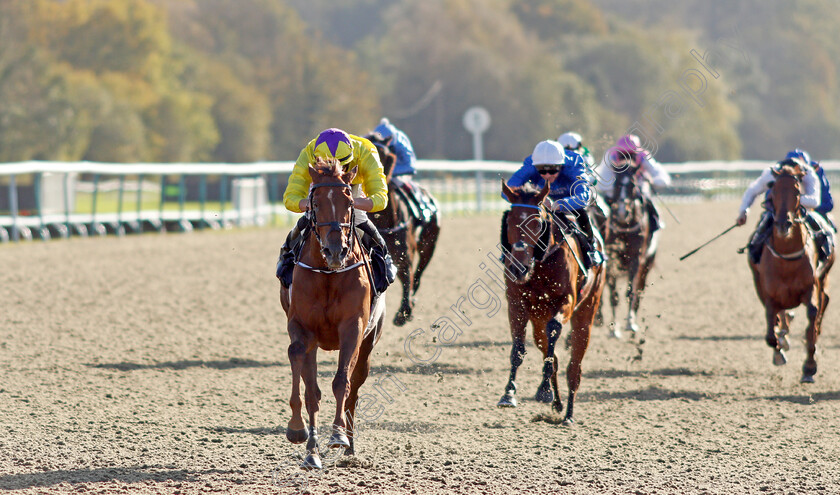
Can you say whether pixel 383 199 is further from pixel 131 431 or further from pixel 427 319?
pixel 427 319

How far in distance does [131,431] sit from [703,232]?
1541cm

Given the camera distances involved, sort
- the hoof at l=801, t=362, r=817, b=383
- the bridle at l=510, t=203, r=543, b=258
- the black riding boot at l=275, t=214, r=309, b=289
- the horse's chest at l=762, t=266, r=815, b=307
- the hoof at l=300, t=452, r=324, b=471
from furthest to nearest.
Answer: the horse's chest at l=762, t=266, r=815, b=307 < the hoof at l=801, t=362, r=817, b=383 < the bridle at l=510, t=203, r=543, b=258 < the black riding boot at l=275, t=214, r=309, b=289 < the hoof at l=300, t=452, r=324, b=471

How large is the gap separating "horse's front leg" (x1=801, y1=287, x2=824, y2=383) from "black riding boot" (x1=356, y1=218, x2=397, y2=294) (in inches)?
150

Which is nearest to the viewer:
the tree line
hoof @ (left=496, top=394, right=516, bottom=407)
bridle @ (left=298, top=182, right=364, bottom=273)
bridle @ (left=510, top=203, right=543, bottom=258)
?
bridle @ (left=298, top=182, right=364, bottom=273)

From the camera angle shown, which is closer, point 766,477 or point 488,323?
point 766,477

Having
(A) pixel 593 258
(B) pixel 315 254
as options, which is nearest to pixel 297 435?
(B) pixel 315 254

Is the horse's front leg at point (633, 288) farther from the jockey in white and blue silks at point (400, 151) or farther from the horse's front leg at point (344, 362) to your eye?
the horse's front leg at point (344, 362)

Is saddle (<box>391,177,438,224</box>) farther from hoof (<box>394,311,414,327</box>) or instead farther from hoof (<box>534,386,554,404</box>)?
hoof (<box>534,386,554,404</box>)

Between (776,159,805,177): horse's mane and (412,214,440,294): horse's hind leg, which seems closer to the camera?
(776,159,805,177): horse's mane

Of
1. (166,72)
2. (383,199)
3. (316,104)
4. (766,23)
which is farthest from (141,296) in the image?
(766,23)

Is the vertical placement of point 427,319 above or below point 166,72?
below

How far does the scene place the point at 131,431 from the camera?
6148mm

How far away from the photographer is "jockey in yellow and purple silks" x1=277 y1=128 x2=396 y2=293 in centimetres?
535

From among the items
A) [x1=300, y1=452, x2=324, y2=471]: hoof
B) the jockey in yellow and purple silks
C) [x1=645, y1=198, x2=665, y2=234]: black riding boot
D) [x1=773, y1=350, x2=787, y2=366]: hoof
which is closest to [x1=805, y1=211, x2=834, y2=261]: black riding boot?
[x1=773, y1=350, x2=787, y2=366]: hoof
